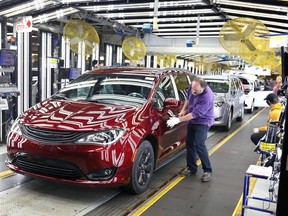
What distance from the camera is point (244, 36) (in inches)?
280

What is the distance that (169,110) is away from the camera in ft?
17.0

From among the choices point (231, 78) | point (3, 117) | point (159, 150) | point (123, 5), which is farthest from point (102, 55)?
point (159, 150)

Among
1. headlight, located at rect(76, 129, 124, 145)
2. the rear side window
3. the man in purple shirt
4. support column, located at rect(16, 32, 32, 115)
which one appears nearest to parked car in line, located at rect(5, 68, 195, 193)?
headlight, located at rect(76, 129, 124, 145)

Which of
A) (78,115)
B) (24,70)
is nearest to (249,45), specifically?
(78,115)

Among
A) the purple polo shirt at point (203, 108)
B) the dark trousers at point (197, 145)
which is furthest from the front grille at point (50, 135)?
the dark trousers at point (197, 145)

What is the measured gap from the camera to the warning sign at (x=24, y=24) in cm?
763

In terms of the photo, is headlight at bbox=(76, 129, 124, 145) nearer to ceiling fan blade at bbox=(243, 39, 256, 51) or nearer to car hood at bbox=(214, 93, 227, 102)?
ceiling fan blade at bbox=(243, 39, 256, 51)

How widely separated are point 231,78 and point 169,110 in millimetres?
6163

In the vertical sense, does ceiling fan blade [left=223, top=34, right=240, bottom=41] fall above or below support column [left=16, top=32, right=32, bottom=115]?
above

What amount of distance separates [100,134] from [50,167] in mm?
735

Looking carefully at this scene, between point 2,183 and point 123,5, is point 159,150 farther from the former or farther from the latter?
point 123,5

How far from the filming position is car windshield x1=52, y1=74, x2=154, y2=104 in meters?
4.80

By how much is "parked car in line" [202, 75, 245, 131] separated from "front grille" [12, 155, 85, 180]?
6.12 metres

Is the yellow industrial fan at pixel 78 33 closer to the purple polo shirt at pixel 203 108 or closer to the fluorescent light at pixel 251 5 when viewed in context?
the fluorescent light at pixel 251 5
